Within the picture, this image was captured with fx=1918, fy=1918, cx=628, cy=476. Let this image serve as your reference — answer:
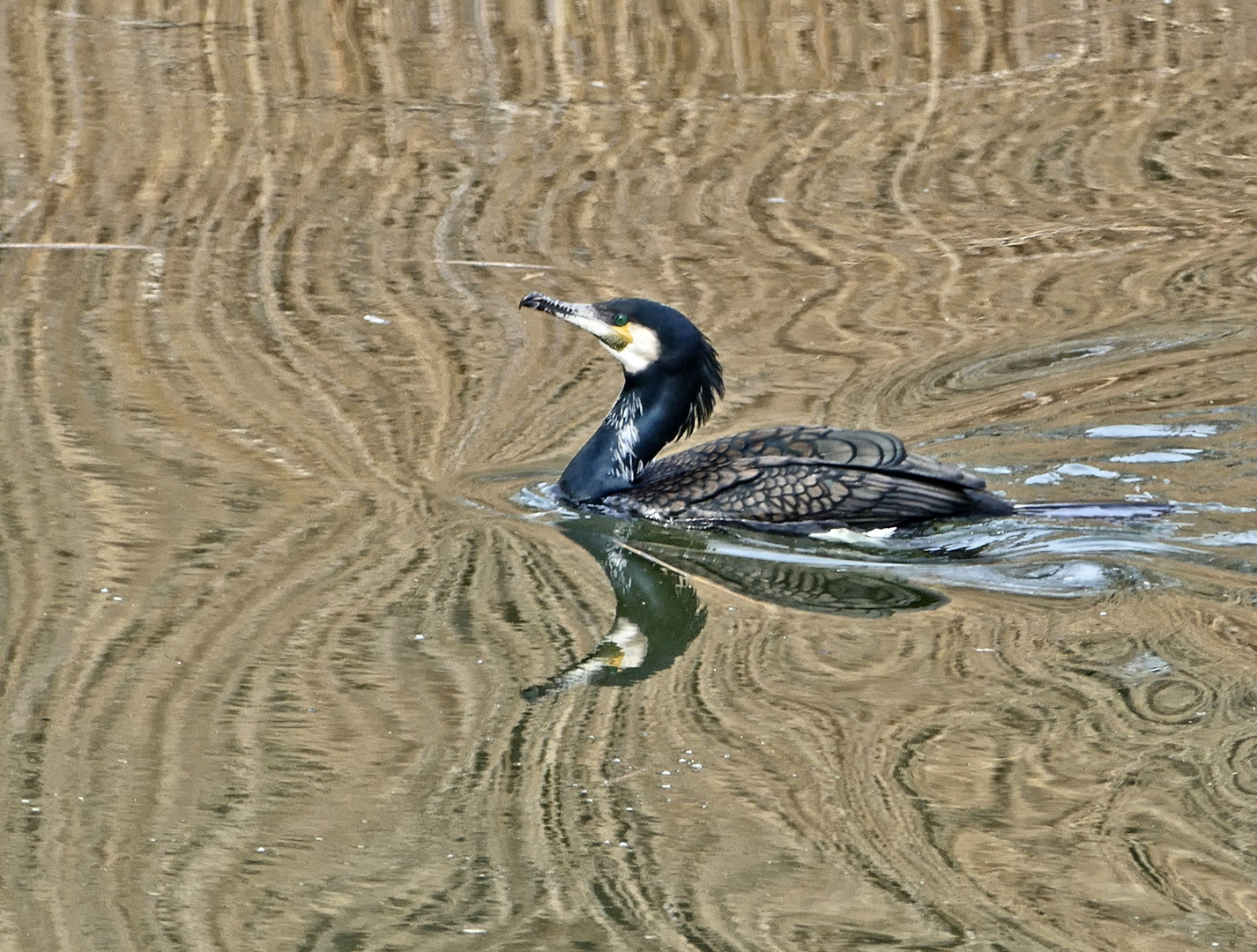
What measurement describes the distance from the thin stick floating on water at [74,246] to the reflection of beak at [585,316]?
3494mm

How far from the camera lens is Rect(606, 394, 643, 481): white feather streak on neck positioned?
281 inches

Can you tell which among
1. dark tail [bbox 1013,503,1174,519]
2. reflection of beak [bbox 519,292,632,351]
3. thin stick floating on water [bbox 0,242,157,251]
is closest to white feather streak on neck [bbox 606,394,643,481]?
reflection of beak [bbox 519,292,632,351]

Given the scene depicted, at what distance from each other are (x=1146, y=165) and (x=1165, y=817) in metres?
7.25

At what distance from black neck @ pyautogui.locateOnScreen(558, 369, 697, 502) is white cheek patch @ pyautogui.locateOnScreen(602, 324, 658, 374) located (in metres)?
0.05

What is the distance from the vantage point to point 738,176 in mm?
10938

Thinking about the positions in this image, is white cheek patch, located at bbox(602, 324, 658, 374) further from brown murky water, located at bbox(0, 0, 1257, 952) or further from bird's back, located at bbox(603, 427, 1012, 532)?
brown murky water, located at bbox(0, 0, 1257, 952)

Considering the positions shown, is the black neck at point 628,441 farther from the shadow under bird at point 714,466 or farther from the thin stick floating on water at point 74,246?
the thin stick floating on water at point 74,246

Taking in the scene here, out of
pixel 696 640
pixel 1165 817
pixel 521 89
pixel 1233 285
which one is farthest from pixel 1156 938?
pixel 521 89

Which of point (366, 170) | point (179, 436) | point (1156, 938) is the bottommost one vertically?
point (1156, 938)

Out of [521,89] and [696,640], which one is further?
[521,89]

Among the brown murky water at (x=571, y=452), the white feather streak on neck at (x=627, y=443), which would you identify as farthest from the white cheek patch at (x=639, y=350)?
the brown murky water at (x=571, y=452)

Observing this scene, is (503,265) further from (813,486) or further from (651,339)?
(813,486)

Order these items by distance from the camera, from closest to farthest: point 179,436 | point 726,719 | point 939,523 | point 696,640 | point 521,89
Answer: point 726,719, point 696,640, point 939,523, point 179,436, point 521,89

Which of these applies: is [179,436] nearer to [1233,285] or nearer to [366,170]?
[366,170]
